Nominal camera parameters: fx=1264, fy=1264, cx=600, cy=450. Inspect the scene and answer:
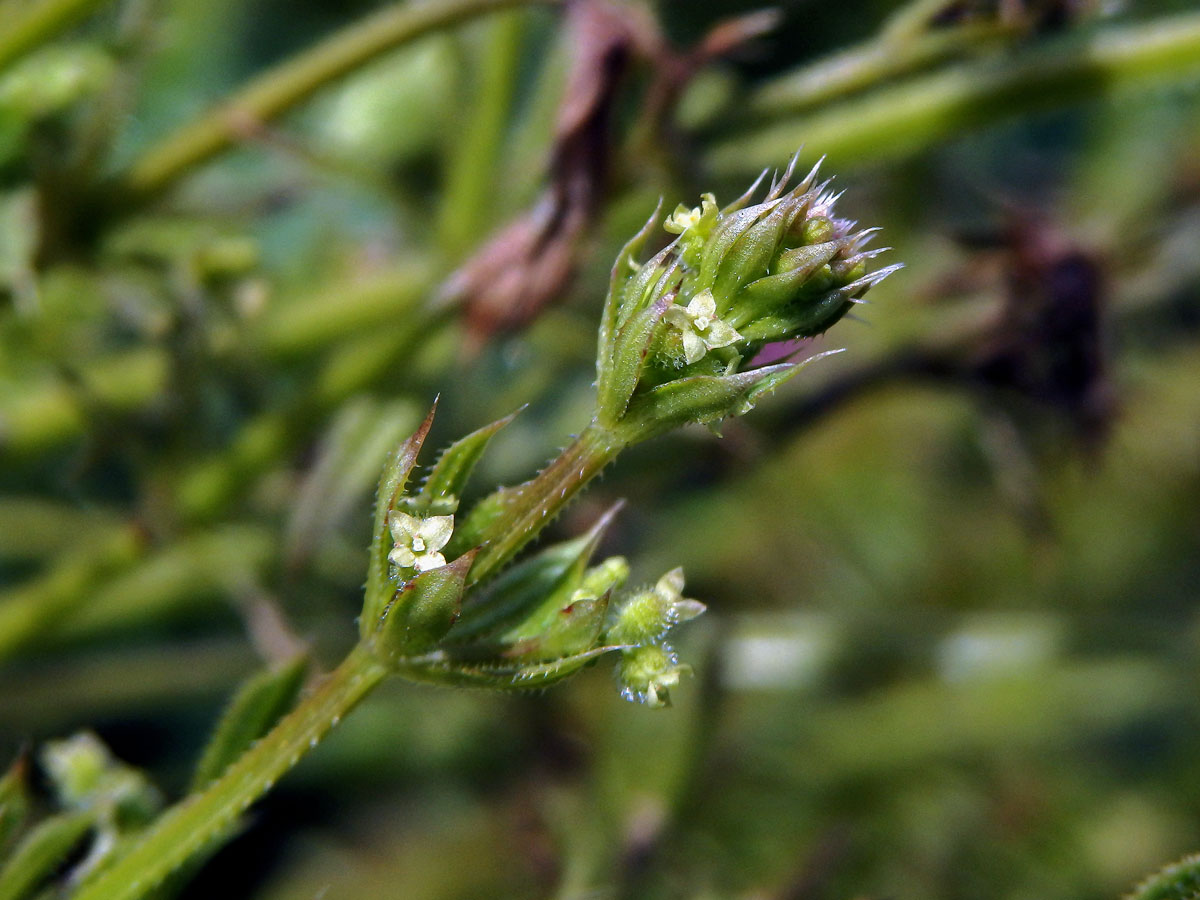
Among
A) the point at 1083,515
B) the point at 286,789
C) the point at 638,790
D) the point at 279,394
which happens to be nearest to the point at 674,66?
the point at 279,394

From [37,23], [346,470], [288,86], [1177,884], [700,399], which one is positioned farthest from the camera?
[346,470]

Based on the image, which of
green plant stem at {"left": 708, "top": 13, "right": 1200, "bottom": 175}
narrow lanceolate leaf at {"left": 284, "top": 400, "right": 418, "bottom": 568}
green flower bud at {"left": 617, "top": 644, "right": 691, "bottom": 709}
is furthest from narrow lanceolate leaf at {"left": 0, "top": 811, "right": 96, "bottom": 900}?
green plant stem at {"left": 708, "top": 13, "right": 1200, "bottom": 175}

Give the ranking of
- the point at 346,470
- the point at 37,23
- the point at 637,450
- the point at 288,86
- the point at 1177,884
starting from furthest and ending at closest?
the point at 637,450, the point at 346,470, the point at 288,86, the point at 37,23, the point at 1177,884

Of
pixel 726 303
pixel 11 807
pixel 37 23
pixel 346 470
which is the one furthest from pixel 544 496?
pixel 346 470

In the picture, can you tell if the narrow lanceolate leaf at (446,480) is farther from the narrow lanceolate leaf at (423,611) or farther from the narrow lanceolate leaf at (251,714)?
the narrow lanceolate leaf at (251,714)

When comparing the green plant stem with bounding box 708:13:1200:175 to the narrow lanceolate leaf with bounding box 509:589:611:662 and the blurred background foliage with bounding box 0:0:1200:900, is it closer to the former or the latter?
the blurred background foliage with bounding box 0:0:1200:900

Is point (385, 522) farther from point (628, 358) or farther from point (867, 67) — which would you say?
point (867, 67)

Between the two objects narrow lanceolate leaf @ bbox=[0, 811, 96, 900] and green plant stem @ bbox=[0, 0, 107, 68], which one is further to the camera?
green plant stem @ bbox=[0, 0, 107, 68]
